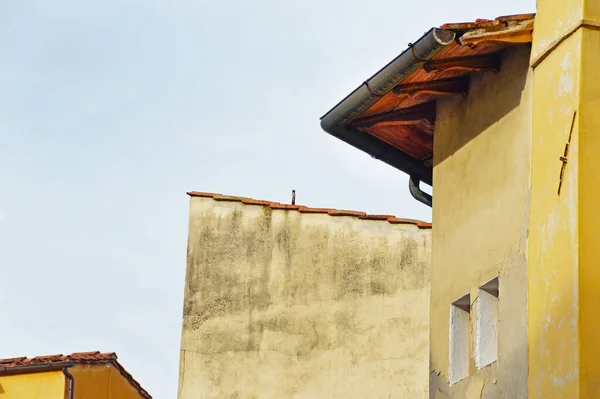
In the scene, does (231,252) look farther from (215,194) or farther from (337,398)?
(337,398)

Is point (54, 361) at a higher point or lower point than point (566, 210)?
lower

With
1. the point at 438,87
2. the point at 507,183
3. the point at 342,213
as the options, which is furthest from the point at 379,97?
the point at 342,213

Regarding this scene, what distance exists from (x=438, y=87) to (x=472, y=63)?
0.80 metres

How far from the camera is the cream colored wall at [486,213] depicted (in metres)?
12.4

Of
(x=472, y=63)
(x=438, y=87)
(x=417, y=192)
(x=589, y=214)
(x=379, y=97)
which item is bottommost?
(x=589, y=214)

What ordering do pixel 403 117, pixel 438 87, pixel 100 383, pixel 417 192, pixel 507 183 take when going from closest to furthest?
pixel 507 183 < pixel 438 87 < pixel 403 117 < pixel 417 192 < pixel 100 383

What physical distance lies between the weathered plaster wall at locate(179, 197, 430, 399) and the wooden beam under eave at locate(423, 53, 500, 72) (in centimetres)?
708

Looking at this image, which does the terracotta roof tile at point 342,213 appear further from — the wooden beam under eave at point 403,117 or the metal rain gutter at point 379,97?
the wooden beam under eave at point 403,117

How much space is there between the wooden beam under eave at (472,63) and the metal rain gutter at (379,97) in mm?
323

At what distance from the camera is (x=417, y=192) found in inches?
642

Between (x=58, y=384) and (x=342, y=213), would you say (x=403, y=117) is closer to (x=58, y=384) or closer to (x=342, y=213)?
(x=342, y=213)

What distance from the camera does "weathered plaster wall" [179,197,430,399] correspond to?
2036 cm

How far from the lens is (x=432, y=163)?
16109mm

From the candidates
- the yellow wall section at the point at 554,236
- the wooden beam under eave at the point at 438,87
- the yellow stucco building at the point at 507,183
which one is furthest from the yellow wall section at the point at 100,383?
the yellow wall section at the point at 554,236
